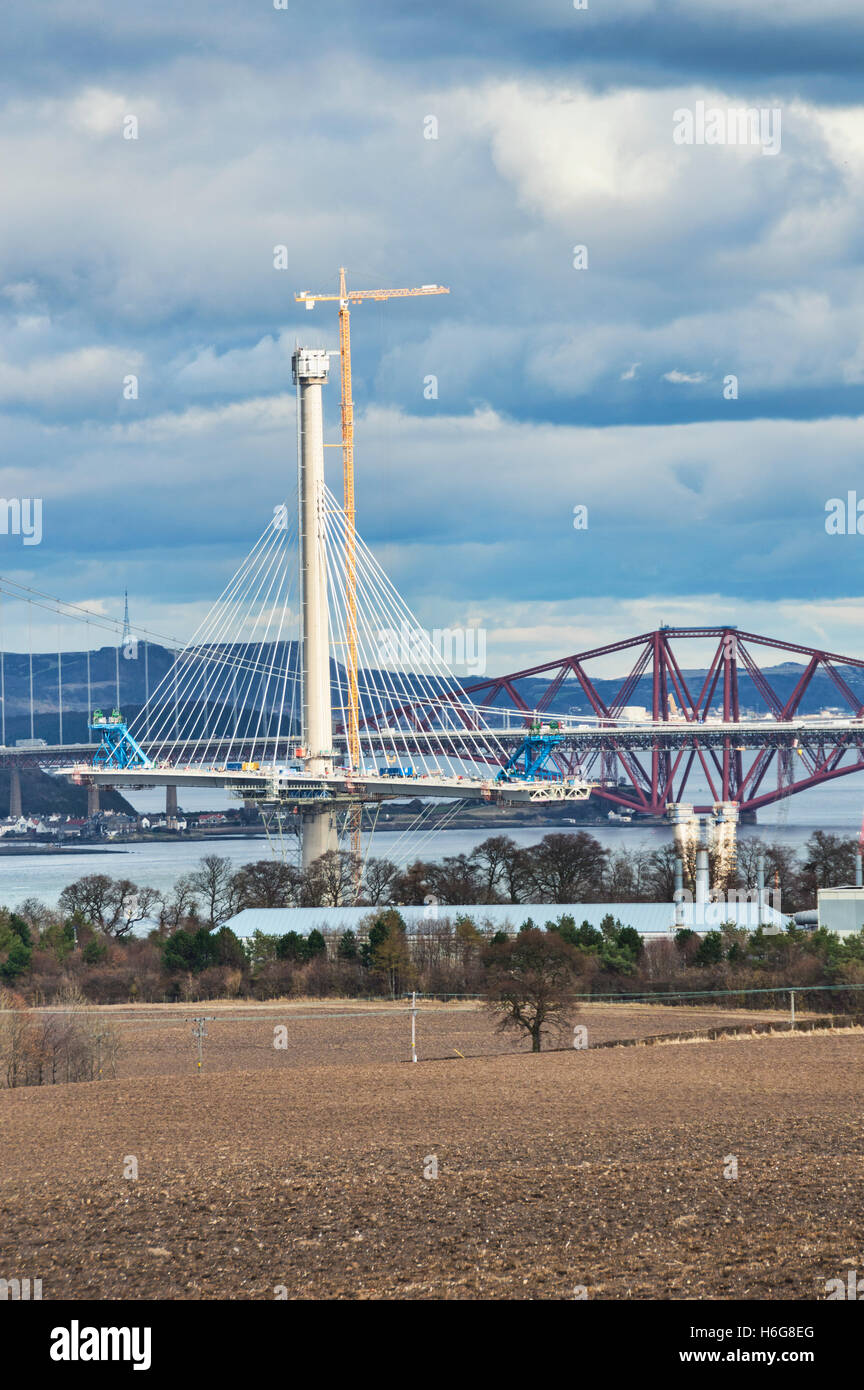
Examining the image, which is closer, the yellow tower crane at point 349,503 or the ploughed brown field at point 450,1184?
the ploughed brown field at point 450,1184

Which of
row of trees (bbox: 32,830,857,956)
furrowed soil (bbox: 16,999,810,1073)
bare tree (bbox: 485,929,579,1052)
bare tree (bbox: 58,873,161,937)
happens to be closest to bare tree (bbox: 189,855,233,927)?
row of trees (bbox: 32,830,857,956)

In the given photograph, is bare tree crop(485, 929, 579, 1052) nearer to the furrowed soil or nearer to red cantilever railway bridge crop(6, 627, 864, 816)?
the furrowed soil

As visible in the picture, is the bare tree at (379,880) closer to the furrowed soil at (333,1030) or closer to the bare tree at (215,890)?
the bare tree at (215,890)

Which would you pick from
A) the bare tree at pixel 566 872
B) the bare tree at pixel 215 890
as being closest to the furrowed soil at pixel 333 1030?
the bare tree at pixel 215 890

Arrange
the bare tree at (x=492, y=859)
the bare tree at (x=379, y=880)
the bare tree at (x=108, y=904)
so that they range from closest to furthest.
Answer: the bare tree at (x=108, y=904)
the bare tree at (x=492, y=859)
the bare tree at (x=379, y=880)

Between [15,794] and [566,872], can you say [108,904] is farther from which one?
[15,794]
